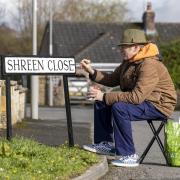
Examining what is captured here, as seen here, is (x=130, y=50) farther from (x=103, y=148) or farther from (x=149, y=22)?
(x=149, y=22)

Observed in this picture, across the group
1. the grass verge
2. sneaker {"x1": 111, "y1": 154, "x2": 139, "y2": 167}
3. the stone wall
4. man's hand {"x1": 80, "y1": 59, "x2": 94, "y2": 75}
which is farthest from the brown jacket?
the stone wall

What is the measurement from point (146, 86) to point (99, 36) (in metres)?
40.1

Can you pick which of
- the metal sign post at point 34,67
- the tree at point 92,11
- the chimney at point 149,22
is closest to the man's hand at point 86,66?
the metal sign post at point 34,67

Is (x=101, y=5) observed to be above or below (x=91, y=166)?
above

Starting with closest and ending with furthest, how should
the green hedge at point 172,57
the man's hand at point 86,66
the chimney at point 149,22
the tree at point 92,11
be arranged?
the man's hand at point 86,66 → the green hedge at point 172,57 → the chimney at point 149,22 → the tree at point 92,11

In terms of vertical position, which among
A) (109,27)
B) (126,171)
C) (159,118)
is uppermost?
(109,27)

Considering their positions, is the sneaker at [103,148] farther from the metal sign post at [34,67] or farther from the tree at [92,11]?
the tree at [92,11]

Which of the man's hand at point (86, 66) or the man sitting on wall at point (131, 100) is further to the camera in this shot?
the man's hand at point (86, 66)

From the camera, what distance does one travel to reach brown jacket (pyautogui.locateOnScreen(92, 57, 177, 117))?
8.55m

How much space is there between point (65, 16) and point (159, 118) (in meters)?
63.2

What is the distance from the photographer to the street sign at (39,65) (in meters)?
8.85

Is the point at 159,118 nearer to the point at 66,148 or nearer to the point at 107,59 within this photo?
the point at 66,148

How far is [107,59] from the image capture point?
44.5m

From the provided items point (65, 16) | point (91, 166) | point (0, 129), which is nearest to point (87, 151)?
point (91, 166)
